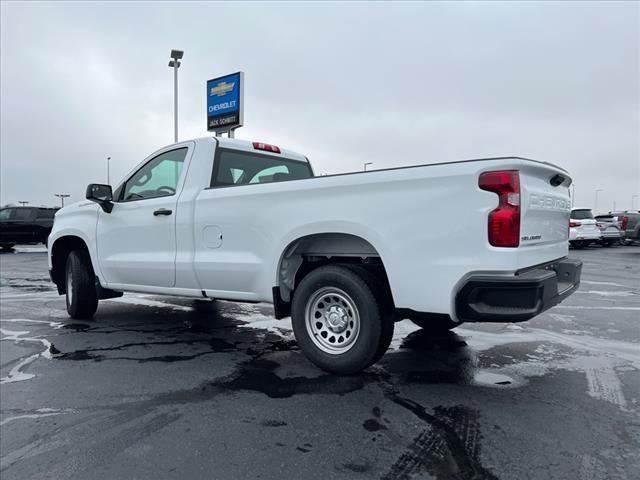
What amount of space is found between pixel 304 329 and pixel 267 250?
74 centimetres

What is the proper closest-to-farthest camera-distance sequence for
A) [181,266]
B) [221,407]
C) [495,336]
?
1. [221,407]
2. [181,266]
3. [495,336]

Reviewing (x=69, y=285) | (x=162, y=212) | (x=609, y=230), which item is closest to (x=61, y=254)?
(x=69, y=285)

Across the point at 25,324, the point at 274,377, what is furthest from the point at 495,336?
the point at 25,324

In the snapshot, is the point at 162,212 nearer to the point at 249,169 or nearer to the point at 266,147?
the point at 249,169

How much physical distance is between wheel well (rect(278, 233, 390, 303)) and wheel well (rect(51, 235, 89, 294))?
348 cm

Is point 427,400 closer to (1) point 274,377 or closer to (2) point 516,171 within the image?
(1) point 274,377

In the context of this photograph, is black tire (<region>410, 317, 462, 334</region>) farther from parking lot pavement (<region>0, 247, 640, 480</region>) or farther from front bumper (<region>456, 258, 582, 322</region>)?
front bumper (<region>456, 258, 582, 322</region>)

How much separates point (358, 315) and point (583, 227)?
19368mm

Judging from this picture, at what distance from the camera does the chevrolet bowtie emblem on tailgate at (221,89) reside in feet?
69.3

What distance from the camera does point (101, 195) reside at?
5.53 m

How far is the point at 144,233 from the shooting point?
16.8ft

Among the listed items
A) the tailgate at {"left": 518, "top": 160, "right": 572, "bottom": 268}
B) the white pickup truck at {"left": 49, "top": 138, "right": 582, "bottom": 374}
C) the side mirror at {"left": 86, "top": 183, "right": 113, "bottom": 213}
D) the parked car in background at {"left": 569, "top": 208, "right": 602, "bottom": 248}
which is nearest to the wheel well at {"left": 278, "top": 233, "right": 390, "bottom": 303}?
the white pickup truck at {"left": 49, "top": 138, "right": 582, "bottom": 374}

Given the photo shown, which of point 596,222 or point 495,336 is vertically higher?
point 596,222

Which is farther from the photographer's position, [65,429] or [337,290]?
[337,290]
